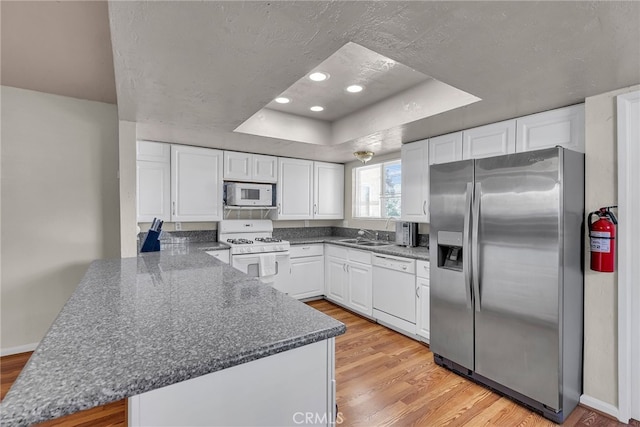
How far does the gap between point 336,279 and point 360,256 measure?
0.63m

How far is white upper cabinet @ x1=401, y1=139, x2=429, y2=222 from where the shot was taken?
3295 mm

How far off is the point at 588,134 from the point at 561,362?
4.96 feet

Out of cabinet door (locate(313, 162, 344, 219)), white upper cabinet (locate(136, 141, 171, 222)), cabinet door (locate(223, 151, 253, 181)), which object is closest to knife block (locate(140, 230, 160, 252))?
white upper cabinet (locate(136, 141, 171, 222))

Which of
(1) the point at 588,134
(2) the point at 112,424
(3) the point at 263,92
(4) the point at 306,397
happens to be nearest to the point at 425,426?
(4) the point at 306,397

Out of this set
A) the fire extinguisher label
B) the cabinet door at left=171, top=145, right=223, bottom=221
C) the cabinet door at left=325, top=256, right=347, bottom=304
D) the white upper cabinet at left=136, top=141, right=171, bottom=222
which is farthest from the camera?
the cabinet door at left=325, top=256, right=347, bottom=304

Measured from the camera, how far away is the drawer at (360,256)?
12.0ft

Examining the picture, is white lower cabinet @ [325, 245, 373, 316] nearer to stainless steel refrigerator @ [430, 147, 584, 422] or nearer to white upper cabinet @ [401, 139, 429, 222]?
white upper cabinet @ [401, 139, 429, 222]

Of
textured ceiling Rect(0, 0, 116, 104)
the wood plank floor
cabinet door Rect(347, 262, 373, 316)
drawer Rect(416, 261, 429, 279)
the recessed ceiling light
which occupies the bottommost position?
the wood plank floor

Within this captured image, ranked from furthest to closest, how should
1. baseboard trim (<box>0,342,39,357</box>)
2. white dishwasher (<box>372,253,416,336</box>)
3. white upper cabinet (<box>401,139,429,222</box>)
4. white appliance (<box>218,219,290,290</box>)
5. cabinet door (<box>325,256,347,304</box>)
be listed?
cabinet door (<box>325,256,347,304</box>) < white appliance (<box>218,219,290,290</box>) < white upper cabinet (<box>401,139,429,222</box>) < white dishwasher (<box>372,253,416,336</box>) < baseboard trim (<box>0,342,39,357</box>)

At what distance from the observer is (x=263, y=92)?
201 centimetres

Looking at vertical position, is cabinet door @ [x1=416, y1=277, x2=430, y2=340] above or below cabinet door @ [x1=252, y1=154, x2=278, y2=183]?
below

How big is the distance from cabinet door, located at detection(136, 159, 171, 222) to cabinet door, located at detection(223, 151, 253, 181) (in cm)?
68

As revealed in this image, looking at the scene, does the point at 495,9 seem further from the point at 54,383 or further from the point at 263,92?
the point at 54,383

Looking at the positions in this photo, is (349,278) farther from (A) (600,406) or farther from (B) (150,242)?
(A) (600,406)
